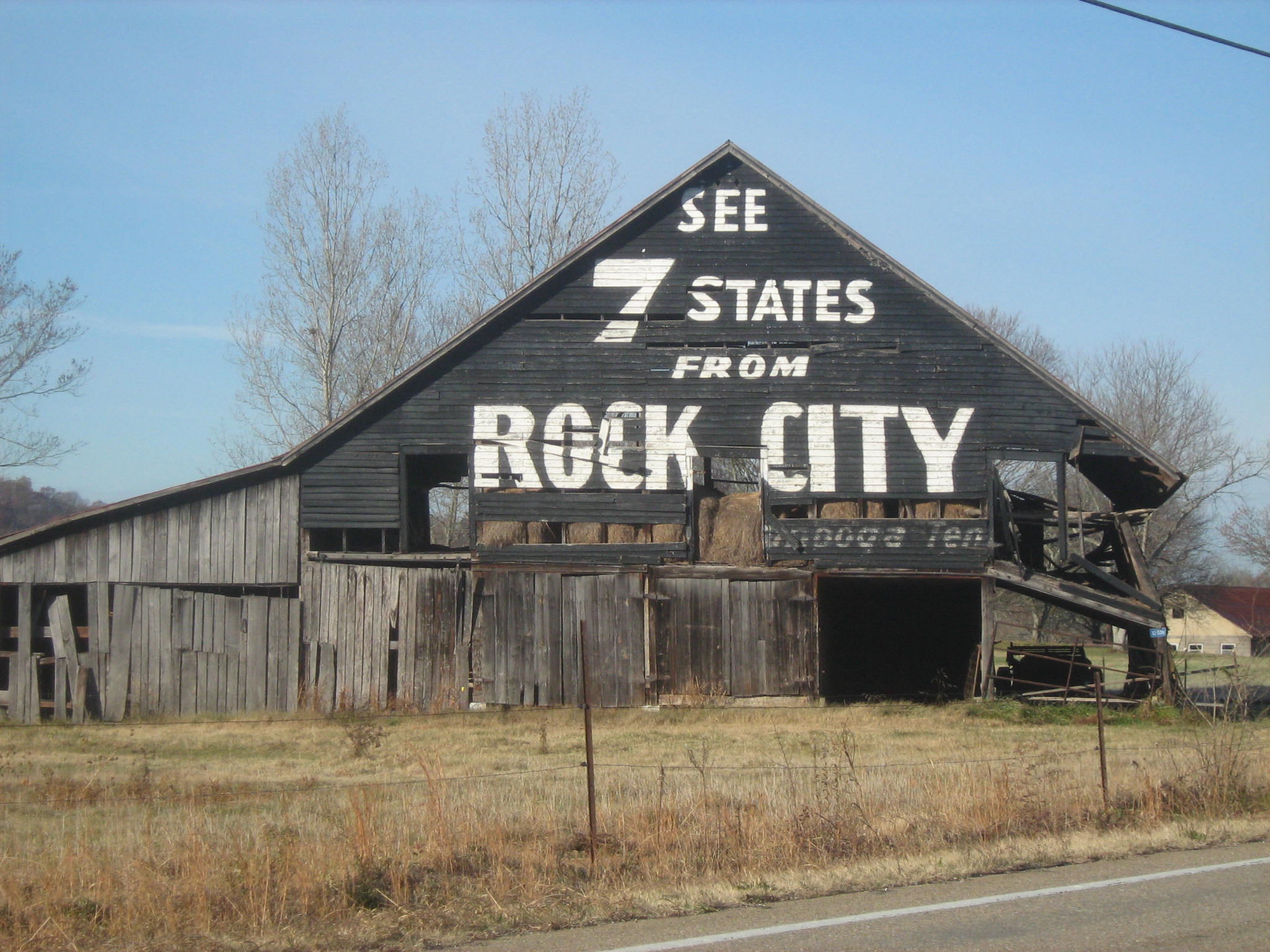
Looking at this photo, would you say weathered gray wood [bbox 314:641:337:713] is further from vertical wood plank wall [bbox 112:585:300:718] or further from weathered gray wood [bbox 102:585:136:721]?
weathered gray wood [bbox 102:585:136:721]

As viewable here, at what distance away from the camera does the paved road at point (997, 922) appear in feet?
22.9

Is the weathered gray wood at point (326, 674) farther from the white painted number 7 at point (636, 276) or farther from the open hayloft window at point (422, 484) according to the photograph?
the white painted number 7 at point (636, 276)

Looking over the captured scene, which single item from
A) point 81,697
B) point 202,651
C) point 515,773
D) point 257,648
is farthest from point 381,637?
point 515,773

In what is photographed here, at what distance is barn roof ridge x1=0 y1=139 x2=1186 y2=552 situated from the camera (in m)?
20.4

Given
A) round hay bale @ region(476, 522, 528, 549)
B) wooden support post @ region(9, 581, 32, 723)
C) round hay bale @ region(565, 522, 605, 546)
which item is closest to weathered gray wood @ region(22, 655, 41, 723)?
A: wooden support post @ region(9, 581, 32, 723)

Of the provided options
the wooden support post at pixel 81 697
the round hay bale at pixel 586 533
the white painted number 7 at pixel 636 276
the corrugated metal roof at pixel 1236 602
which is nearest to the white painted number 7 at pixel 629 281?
the white painted number 7 at pixel 636 276

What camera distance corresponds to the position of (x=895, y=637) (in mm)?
28312

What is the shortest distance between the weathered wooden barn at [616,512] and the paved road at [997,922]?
12396 millimetres

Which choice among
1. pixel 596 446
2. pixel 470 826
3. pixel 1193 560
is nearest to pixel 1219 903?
pixel 470 826

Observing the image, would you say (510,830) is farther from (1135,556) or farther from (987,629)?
(1135,556)

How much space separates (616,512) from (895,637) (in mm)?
10249

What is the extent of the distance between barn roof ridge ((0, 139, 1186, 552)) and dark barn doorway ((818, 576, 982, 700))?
627cm

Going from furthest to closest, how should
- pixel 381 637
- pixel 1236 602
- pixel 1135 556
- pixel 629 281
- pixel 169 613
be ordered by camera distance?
pixel 1236 602
pixel 629 281
pixel 1135 556
pixel 381 637
pixel 169 613

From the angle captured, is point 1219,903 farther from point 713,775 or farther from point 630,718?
point 630,718
